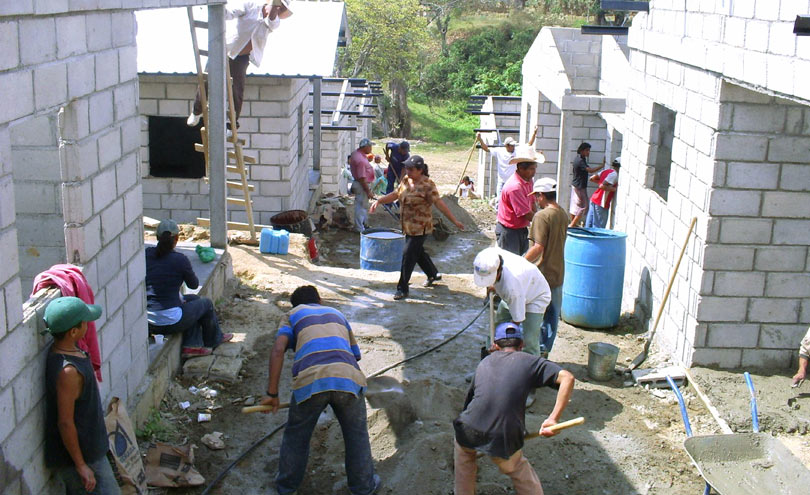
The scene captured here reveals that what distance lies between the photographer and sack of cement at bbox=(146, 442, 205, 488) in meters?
5.66

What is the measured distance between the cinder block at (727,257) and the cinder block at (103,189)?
488 centimetres

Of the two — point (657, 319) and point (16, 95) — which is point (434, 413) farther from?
point (16, 95)

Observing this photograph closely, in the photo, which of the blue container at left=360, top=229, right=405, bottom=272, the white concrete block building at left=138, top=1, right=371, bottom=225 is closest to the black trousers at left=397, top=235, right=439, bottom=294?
the blue container at left=360, top=229, right=405, bottom=272

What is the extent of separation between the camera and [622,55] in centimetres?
1362

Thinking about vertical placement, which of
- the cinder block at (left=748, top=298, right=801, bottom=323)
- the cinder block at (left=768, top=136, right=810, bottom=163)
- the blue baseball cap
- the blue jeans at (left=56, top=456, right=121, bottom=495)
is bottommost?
the blue jeans at (left=56, top=456, right=121, bottom=495)

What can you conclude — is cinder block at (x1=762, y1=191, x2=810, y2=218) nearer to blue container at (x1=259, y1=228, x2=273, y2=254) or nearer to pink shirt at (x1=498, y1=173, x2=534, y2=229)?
pink shirt at (x1=498, y1=173, x2=534, y2=229)

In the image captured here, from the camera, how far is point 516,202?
890 cm

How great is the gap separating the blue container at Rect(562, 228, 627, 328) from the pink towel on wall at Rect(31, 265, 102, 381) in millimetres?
5152

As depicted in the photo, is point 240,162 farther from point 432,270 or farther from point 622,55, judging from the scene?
point 622,55

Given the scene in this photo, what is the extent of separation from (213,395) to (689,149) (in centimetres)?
482

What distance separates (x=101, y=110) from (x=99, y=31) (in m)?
0.51

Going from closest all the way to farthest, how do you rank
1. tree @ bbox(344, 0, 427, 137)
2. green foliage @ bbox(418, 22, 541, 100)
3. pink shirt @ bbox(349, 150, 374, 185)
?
pink shirt @ bbox(349, 150, 374, 185) < tree @ bbox(344, 0, 427, 137) < green foliage @ bbox(418, 22, 541, 100)

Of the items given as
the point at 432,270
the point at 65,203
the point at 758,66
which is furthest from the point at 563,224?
the point at 65,203

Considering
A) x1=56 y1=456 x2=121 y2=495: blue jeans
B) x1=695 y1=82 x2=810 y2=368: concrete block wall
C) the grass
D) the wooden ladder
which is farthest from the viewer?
the grass
